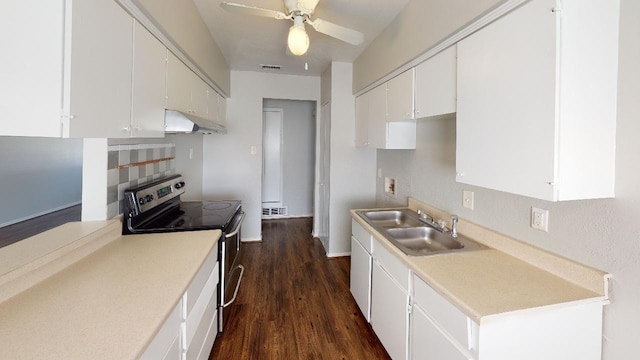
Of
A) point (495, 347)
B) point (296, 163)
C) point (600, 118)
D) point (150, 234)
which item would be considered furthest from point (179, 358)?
point (296, 163)

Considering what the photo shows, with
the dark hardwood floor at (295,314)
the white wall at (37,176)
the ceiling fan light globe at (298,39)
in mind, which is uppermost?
the ceiling fan light globe at (298,39)

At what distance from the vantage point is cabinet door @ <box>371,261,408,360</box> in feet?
5.41

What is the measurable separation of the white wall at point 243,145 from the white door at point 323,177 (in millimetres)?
694

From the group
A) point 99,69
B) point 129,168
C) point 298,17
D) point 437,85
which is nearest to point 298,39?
point 298,17

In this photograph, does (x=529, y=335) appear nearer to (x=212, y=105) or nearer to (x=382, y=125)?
(x=382, y=125)

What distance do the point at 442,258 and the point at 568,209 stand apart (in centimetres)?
60

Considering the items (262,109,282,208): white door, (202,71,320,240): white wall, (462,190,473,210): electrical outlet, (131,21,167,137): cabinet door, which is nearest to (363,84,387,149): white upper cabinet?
(462,190,473,210): electrical outlet

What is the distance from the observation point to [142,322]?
0.96 meters

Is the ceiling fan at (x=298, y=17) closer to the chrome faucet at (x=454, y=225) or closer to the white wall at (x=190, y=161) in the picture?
the chrome faucet at (x=454, y=225)

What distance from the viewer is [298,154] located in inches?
231

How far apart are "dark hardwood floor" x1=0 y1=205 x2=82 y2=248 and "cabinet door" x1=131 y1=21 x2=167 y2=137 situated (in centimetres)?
70

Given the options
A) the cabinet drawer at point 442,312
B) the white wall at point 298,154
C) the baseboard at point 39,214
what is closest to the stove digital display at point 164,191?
the baseboard at point 39,214

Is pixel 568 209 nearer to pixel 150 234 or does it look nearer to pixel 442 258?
pixel 442 258

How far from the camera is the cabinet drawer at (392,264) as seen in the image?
163 centimetres
